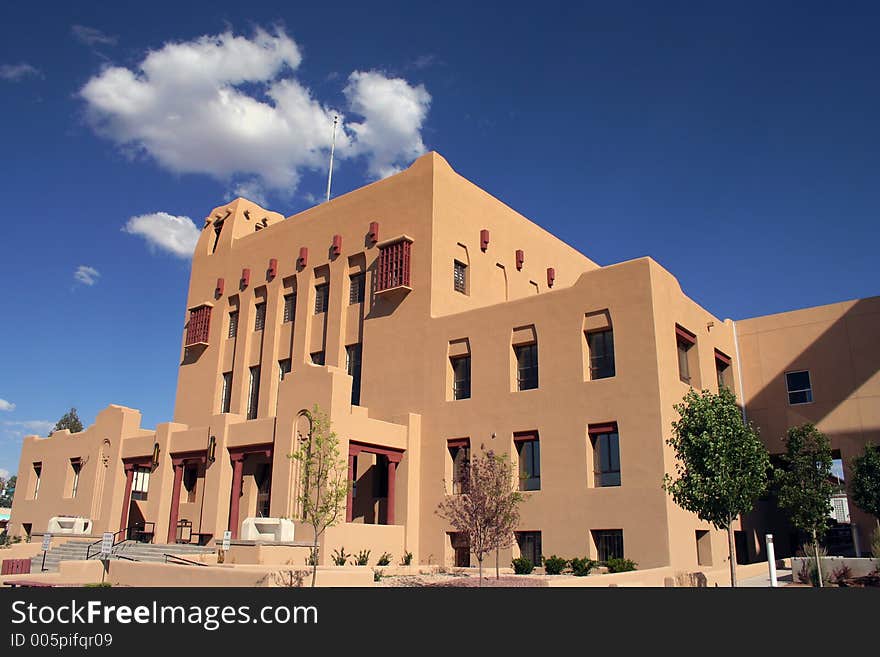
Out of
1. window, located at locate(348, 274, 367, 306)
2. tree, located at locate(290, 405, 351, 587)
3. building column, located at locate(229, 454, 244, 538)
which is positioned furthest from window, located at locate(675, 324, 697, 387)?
building column, located at locate(229, 454, 244, 538)

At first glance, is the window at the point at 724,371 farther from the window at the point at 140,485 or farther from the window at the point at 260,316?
the window at the point at 140,485

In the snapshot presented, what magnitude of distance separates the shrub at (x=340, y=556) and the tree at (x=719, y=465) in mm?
12519

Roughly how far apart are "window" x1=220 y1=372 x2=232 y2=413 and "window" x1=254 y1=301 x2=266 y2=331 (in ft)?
11.4

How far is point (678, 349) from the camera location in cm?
3166

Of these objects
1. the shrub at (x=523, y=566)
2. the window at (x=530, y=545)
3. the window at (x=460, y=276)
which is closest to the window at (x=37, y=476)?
the window at (x=460, y=276)

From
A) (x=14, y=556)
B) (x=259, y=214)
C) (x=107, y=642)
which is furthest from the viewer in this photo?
(x=259, y=214)

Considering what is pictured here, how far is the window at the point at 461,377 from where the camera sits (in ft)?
111

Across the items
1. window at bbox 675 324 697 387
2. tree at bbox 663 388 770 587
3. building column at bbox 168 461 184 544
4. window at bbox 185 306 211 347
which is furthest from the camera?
window at bbox 185 306 211 347

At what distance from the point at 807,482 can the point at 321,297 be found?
2561 centimetres

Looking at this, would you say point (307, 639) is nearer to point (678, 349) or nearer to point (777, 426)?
point (678, 349)

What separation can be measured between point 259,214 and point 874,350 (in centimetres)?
3748

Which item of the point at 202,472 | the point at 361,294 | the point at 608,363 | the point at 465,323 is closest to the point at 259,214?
the point at 361,294

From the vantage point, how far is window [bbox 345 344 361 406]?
124 feet

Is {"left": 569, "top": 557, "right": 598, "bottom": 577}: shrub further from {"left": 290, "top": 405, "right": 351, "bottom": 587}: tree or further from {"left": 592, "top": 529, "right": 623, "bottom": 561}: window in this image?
{"left": 290, "top": 405, "right": 351, "bottom": 587}: tree
